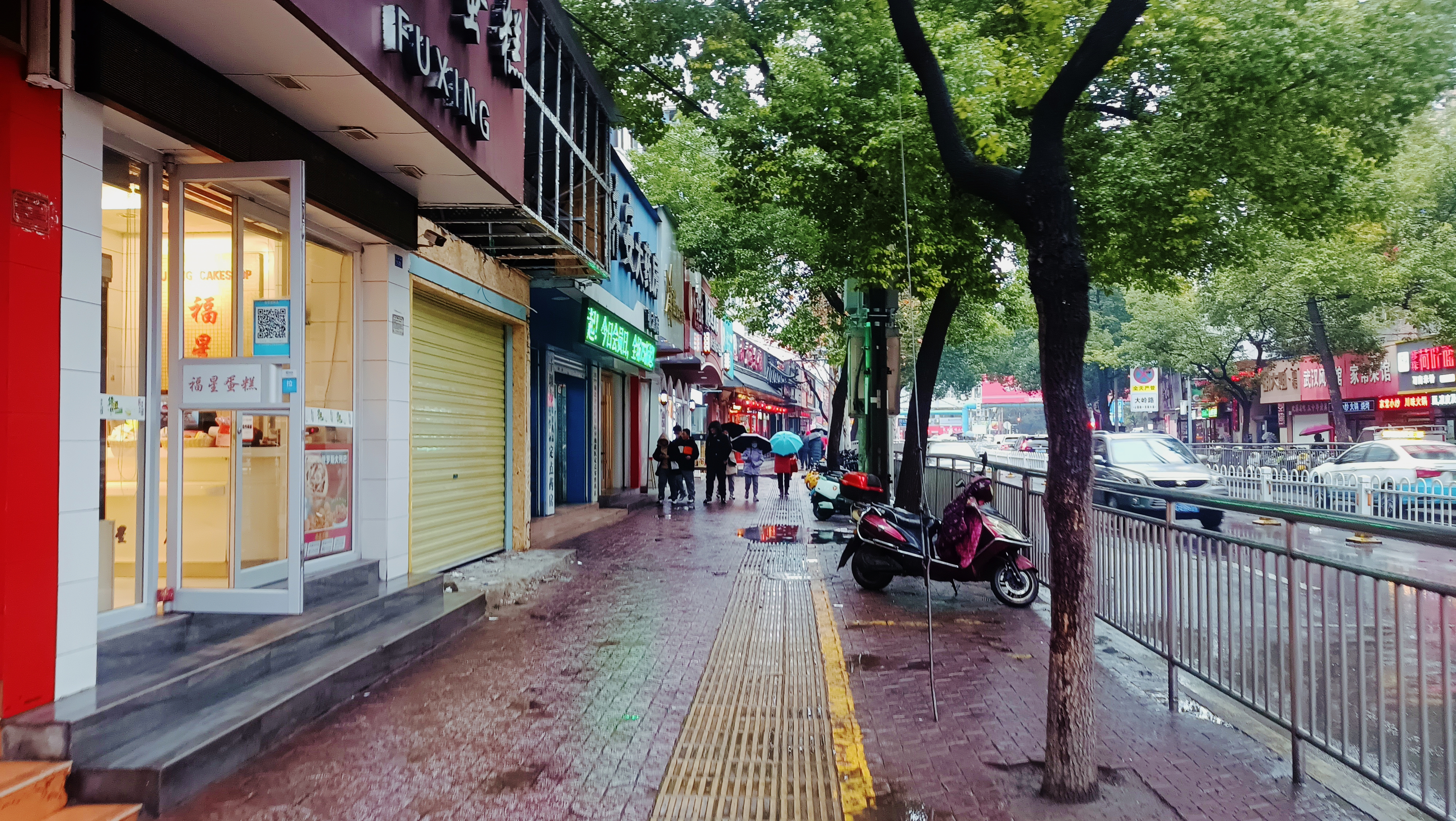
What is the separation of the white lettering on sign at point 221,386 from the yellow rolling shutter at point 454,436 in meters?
2.86

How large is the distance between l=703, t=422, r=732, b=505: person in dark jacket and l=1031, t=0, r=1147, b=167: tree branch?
1561 centimetres

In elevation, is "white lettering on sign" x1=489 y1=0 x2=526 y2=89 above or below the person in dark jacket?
above

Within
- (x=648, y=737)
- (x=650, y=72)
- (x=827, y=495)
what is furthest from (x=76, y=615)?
(x=827, y=495)

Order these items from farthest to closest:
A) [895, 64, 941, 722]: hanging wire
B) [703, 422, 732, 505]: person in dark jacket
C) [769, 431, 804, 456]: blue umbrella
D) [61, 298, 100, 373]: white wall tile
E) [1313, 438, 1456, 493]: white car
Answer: [769, 431, 804, 456]: blue umbrella < [703, 422, 732, 505]: person in dark jacket < [1313, 438, 1456, 493]: white car < [895, 64, 941, 722]: hanging wire < [61, 298, 100, 373]: white wall tile

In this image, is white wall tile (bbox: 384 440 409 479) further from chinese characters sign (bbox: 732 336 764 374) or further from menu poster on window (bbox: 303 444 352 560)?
chinese characters sign (bbox: 732 336 764 374)

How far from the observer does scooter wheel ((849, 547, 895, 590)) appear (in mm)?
9000

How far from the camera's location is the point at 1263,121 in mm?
10781

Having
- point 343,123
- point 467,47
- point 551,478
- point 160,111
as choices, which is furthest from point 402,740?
point 551,478

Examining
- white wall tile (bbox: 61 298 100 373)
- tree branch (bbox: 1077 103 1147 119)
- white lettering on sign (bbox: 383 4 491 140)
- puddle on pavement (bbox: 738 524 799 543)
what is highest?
tree branch (bbox: 1077 103 1147 119)

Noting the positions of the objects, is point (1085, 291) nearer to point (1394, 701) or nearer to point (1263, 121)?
point (1394, 701)

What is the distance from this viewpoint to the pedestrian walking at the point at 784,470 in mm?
21031

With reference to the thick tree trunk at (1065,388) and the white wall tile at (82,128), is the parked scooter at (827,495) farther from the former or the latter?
the white wall tile at (82,128)

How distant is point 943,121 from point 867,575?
5289 mm

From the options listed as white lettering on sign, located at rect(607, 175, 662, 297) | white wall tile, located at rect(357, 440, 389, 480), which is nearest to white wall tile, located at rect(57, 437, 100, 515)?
white wall tile, located at rect(357, 440, 389, 480)
